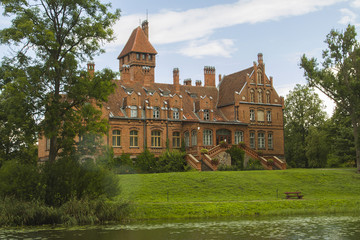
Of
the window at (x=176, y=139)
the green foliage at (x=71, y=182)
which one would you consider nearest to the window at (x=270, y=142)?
the window at (x=176, y=139)

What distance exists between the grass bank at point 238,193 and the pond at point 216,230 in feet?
8.46

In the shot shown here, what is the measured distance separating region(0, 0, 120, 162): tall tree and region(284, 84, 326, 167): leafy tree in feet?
129

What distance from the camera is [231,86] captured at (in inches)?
2125

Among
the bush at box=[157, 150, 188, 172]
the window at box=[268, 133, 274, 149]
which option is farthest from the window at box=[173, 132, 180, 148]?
the window at box=[268, 133, 274, 149]

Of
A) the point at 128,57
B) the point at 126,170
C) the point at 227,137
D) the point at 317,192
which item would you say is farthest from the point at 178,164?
the point at 128,57

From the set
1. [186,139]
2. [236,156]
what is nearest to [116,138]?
[186,139]

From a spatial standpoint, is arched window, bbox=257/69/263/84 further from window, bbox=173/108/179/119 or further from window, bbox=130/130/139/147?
window, bbox=130/130/139/147

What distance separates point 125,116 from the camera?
150 feet

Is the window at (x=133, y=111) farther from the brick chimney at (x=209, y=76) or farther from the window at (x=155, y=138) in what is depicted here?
the brick chimney at (x=209, y=76)

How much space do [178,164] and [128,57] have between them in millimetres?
20513

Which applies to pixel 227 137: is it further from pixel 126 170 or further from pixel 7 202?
pixel 7 202

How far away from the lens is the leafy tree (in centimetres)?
6253

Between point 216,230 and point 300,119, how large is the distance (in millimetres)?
45491

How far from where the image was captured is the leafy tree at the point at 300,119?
6253 cm
